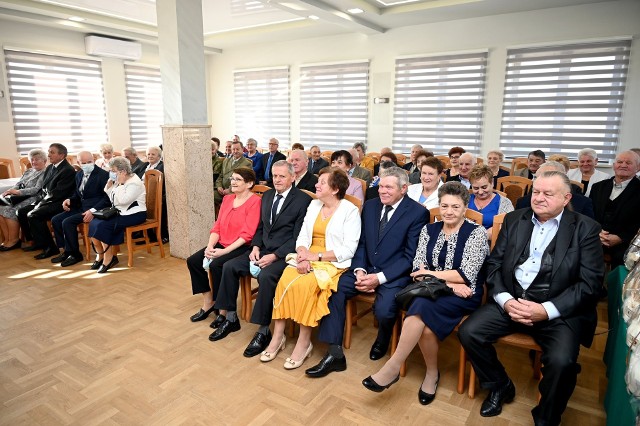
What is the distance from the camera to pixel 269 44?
9.12 meters

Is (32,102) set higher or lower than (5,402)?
higher

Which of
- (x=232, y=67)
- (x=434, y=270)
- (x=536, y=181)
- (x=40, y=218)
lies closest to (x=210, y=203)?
A: (x=40, y=218)

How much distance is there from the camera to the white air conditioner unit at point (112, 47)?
26.0ft

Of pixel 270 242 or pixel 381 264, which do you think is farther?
pixel 270 242

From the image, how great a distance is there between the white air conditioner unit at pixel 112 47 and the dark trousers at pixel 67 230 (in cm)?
447

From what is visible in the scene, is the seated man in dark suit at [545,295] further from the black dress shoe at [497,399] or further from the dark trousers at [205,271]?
the dark trousers at [205,271]

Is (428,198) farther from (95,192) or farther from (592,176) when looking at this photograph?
(95,192)

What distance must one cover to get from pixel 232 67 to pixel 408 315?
29.3ft

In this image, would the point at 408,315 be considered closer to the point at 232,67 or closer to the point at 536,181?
the point at 536,181

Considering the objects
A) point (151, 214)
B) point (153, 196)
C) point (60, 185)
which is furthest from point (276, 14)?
point (60, 185)

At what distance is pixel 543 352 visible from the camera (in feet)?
7.02

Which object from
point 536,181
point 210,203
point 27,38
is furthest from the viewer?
point 27,38

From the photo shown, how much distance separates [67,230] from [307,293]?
137 inches

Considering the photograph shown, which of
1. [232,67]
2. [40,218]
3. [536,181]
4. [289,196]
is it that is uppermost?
[232,67]
